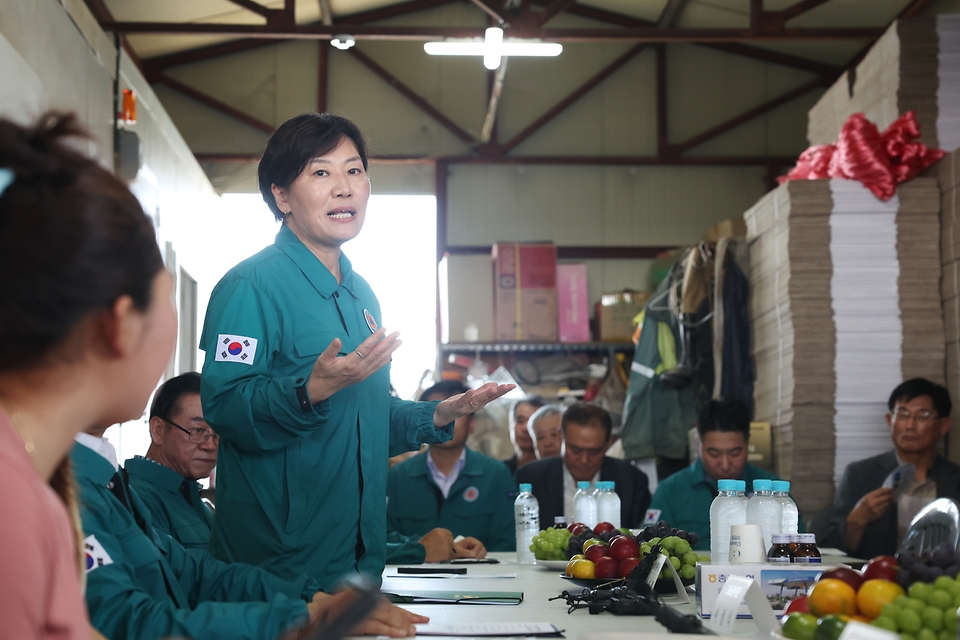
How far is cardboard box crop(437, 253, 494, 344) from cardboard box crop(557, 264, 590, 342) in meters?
0.70

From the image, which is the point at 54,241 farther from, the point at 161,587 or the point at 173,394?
the point at 173,394

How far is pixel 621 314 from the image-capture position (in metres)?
9.14

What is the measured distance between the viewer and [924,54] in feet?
16.8

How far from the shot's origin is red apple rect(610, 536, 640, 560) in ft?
7.27

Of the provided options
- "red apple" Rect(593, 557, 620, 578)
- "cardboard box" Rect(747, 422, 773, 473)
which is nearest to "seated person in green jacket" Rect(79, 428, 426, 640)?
"red apple" Rect(593, 557, 620, 578)

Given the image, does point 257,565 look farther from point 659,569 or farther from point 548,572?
point 548,572

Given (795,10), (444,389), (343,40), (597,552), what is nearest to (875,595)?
(597,552)

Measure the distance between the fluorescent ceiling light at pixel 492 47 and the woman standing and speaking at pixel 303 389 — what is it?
385 cm

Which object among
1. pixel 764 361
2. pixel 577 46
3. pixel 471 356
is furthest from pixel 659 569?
pixel 577 46

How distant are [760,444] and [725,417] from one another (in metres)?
1.09

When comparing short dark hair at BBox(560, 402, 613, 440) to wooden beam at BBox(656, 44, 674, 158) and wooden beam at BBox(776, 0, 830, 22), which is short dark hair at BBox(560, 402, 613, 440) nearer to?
wooden beam at BBox(776, 0, 830, 22)

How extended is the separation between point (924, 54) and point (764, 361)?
5.85ft

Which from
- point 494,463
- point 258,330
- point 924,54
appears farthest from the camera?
point 924,54

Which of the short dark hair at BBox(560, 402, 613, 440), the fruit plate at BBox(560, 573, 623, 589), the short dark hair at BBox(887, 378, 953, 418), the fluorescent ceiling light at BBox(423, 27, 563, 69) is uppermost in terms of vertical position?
the fluorescent ceiling light at BBox(423, 27, 563, 69)
